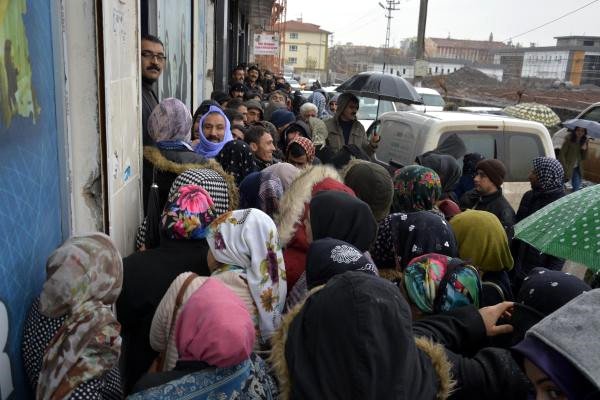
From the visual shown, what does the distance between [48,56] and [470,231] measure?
2195 millimetres

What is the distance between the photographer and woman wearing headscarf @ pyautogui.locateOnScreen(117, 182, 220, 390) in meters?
2.32

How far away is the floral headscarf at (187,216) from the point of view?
8.11ft

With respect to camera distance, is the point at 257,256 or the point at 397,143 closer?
the point at 257,256

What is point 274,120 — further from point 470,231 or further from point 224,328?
point 224,328

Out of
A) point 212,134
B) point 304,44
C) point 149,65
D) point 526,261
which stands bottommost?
point 526,261

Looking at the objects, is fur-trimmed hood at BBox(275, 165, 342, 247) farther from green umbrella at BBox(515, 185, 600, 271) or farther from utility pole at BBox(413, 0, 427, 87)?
utility pole at BBox(413, 0, 427, 87)

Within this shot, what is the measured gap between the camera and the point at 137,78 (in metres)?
3.24

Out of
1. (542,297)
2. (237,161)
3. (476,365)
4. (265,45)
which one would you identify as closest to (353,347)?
(476,365)

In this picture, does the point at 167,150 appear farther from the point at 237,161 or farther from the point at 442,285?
the point at 442,285

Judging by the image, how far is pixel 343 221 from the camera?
101 inches

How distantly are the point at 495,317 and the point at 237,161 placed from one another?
6.95 feet

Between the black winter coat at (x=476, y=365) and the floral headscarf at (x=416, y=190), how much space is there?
1.32 metres

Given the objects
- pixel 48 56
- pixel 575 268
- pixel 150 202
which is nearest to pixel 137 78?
pixel 150 202

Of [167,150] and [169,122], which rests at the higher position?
[169,122]
